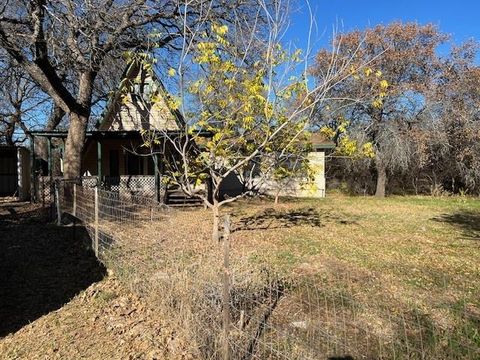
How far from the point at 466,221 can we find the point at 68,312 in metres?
12.9

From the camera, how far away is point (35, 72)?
49.0 ft

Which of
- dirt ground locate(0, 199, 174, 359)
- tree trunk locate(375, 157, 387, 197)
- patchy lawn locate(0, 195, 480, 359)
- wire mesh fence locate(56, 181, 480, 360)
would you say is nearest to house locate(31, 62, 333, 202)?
tree trunk locate(375, 157, 387, 197)

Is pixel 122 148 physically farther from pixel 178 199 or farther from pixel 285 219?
pixel 285 219

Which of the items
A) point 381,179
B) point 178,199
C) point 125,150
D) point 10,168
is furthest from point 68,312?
point 381,179

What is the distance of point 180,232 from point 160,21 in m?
13.4

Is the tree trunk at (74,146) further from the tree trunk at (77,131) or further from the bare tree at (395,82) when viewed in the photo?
the bare tree at (395,82)

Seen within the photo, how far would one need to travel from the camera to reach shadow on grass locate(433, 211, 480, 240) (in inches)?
484

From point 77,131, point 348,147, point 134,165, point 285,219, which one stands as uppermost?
point 77,131

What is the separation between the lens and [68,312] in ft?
18.6

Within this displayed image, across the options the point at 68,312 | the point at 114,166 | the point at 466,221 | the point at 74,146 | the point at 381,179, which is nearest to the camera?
the point at 68,312

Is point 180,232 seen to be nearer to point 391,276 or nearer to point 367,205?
point 391,276

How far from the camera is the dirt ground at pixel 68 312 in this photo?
462 cm

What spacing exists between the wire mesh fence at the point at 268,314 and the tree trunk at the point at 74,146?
1089 cm

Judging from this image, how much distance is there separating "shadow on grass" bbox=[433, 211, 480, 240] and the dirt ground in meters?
8.99
